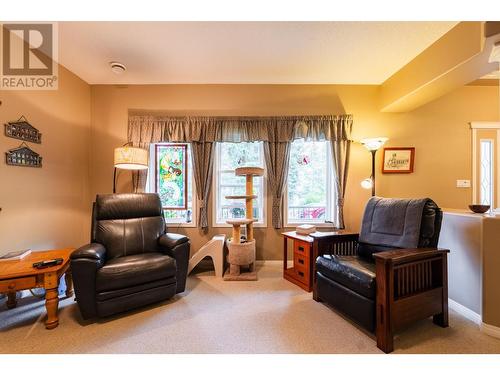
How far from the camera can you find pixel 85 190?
289 centimetres

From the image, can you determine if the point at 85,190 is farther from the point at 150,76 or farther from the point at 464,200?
the point at 464,200

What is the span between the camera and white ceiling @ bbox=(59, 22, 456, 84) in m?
1.85

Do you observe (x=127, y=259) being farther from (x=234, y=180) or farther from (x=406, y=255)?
(x=406, y=255)

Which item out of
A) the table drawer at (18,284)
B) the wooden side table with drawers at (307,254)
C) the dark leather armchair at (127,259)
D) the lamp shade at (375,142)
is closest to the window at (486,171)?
the lamp shade at (375,142)

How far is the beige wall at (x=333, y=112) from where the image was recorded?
2.92 m

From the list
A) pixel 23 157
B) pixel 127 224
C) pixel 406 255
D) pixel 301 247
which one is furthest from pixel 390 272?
pixel 23 157

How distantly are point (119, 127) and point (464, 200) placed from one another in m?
5.01

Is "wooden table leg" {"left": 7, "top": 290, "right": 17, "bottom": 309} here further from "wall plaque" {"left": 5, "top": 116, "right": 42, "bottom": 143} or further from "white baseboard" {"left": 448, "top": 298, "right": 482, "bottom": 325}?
"white baseboard" {"left": 448, "top": 298, "right": 482, "bottom": 325}

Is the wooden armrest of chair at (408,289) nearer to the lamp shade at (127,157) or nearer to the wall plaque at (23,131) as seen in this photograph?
the lamp shade at (127,157)

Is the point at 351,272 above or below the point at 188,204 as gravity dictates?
below

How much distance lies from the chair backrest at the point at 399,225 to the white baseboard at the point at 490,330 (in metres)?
0.66

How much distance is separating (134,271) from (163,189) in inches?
57.6

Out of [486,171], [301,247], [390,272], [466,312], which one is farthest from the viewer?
[486,171]

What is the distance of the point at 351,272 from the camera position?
5.24 ft
